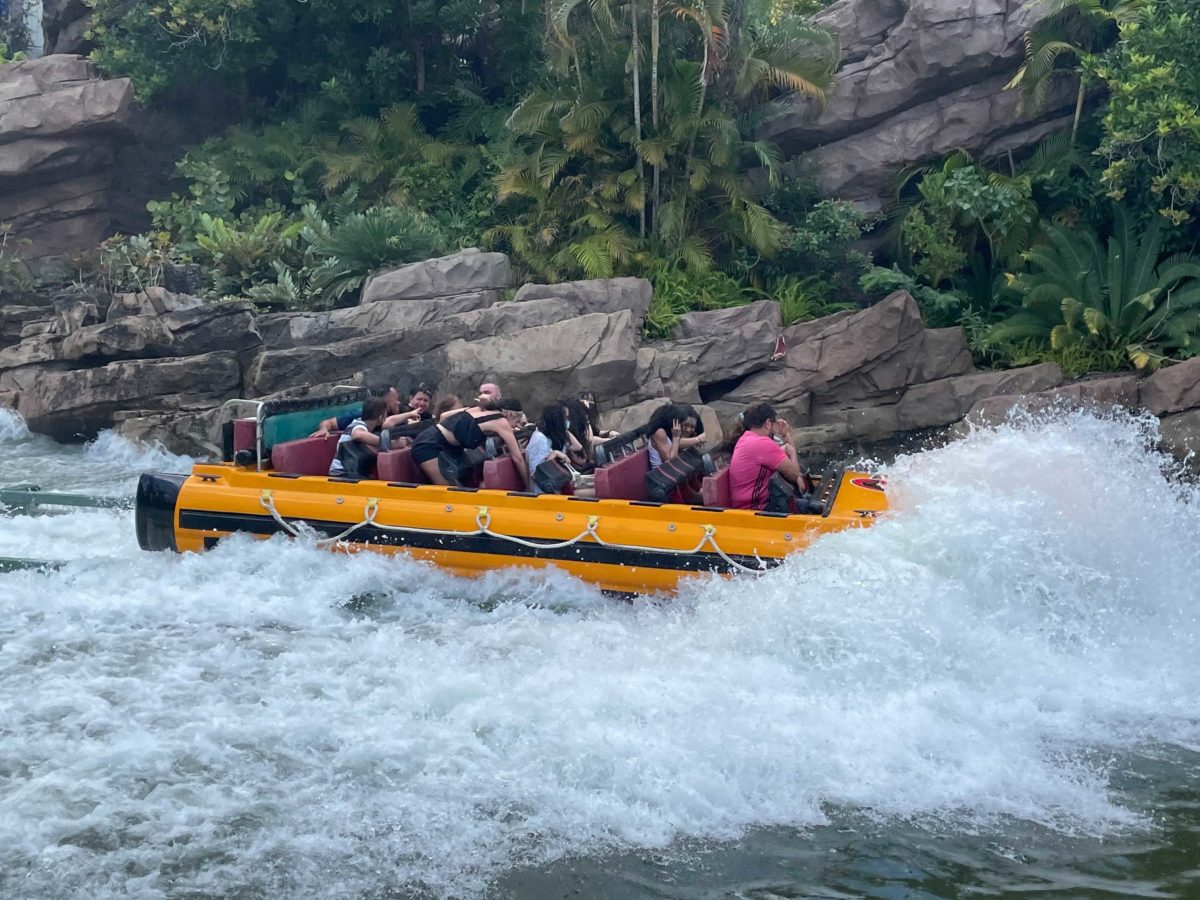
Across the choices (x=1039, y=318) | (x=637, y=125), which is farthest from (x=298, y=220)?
(x=1039, y=318)

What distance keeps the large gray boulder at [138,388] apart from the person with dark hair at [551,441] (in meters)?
6.82

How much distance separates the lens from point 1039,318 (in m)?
14.3

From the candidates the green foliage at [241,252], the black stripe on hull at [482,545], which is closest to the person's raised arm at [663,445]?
the black stripe on hull at [482,545]

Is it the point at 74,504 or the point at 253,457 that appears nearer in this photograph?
the point at 253,457

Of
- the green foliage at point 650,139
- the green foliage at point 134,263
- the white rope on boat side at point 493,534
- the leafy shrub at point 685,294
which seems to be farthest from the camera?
the green foliage at point 134,263

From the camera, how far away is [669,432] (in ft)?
28.3

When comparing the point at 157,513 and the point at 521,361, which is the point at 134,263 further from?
the point at 157,513

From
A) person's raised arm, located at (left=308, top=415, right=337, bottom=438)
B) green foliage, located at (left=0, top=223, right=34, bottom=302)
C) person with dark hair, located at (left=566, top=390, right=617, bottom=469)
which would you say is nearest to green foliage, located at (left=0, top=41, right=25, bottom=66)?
green foliage, located at (left=0, top=223, right=34, bottom=302)

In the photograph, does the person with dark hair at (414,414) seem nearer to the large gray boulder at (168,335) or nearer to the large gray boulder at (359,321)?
the large gray boulder at (359,321)

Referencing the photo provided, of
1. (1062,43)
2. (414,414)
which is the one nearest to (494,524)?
(414,414)

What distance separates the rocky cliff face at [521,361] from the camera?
44.9 feet

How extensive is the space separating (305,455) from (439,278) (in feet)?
21.0

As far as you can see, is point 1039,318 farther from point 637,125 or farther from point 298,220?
point 298,220

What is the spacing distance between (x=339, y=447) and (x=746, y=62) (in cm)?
893
